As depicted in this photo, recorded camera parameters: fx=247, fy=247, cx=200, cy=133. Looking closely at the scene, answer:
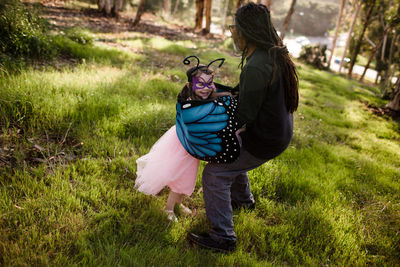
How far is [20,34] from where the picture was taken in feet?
15.3

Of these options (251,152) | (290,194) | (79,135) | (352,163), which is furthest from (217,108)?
(352,163)

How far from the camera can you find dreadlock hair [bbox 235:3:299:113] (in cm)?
181

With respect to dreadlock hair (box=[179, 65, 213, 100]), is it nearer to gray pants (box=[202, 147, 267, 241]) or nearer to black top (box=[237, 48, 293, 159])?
black top (box=[237, 48, 293, 159])

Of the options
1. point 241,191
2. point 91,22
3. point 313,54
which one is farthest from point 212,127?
point 313,54

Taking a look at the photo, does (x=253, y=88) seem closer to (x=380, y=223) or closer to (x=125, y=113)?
(x=380, y=223)

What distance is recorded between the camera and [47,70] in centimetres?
462

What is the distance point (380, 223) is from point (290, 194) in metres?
0.98

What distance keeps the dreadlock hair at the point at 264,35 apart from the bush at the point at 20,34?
179 inches

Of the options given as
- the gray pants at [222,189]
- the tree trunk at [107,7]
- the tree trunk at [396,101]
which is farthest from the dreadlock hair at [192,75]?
the tree trunk at [107,7]

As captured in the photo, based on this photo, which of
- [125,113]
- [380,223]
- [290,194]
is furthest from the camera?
[125,113]

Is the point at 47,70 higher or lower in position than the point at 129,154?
higher

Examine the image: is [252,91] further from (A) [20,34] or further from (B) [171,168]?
(A) [20,34]

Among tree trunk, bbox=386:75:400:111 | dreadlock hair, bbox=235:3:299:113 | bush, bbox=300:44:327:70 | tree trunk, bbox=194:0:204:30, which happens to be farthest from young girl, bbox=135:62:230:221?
tree trunk, bbox=194:0:204:30

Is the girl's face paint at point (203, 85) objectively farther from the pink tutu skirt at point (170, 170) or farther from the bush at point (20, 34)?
the bush at point (20, 34)
